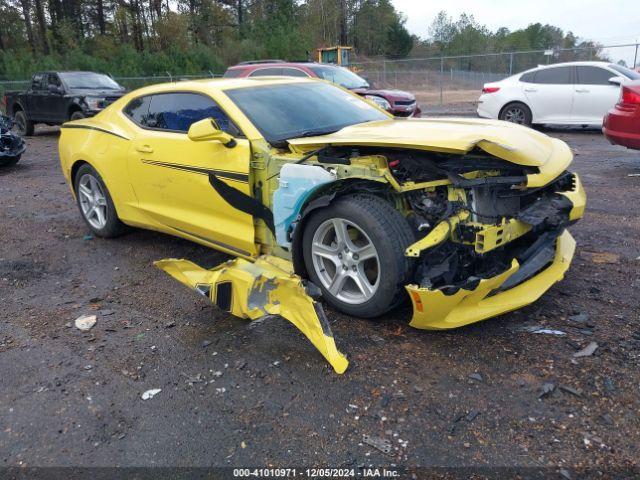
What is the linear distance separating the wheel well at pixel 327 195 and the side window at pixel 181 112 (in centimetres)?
84

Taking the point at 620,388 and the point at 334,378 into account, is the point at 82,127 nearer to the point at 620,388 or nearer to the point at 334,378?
the point at 334,378

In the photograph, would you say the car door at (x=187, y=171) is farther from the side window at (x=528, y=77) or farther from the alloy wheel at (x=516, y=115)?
the side window at (x=528, y=77)

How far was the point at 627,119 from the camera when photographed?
281 inches

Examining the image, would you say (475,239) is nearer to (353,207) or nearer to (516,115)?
(353,207)

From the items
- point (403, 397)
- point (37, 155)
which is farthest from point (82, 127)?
point (37, 155)

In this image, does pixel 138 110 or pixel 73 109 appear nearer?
pixel 138 110

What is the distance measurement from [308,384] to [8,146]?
945 centimetres

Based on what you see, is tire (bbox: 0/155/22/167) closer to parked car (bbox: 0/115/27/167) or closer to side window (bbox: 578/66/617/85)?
parked car (bbox: 0/115/27/167)

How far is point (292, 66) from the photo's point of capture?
1266cm

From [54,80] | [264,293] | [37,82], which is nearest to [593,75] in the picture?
[264,293]

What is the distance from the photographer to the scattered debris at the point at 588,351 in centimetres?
295

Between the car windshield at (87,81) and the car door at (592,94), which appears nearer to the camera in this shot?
the car door at (592,94)

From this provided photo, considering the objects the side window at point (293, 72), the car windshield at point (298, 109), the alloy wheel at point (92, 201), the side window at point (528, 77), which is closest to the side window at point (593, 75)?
the side window at point (528, 77)

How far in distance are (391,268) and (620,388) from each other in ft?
4.24
